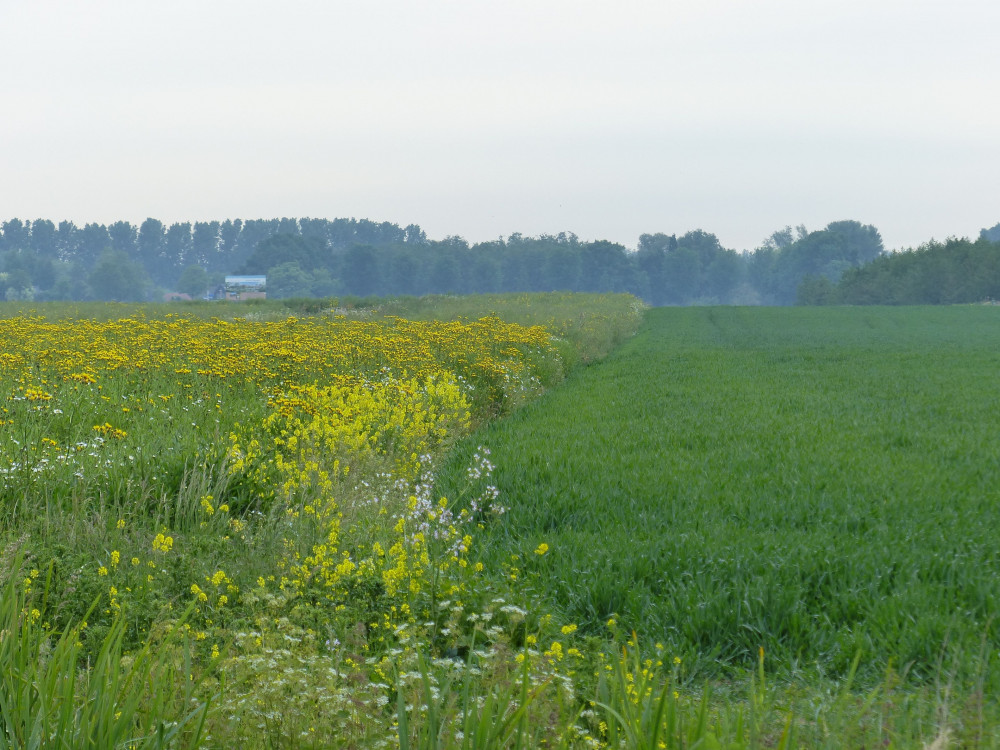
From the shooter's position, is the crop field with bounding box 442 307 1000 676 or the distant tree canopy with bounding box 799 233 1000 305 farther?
the distant tree canopy with bounding box 799 233 1000 305

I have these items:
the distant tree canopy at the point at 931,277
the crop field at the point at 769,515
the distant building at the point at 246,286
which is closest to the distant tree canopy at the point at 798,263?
the distant tree canopy at the point at 931,277

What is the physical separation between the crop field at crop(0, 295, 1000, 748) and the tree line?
119134 millimetres

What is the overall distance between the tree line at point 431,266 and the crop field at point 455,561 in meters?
119

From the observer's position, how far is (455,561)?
509 cm

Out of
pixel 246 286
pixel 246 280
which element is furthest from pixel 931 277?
pixel 246 280

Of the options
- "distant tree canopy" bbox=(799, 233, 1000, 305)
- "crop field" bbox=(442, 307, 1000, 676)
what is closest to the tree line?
"distant tree canopy" bbox=(799, 233, 1000, 305)

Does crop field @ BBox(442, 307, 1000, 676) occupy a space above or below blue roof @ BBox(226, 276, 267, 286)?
below

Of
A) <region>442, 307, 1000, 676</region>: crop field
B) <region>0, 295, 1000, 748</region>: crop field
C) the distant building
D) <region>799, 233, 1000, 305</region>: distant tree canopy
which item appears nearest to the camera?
<region>0, 295, 1000, 748</region>: crop field

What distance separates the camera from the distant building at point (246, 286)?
10788cm

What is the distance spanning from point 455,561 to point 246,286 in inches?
4649

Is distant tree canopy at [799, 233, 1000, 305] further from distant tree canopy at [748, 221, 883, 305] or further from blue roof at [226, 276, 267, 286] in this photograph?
blue roof at [226, 276, 267, 286]

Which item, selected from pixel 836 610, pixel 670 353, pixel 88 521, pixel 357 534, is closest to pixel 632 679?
pixel 836 610

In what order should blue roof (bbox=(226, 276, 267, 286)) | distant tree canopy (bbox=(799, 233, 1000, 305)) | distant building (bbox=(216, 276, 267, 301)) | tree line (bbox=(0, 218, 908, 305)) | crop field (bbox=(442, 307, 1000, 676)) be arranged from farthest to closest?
tree line (bbox=(0, 218, 908, 305))
blue roof (bbox=(226, 276, 267, 286))
distant building (bbox=(216, 276, 267, 301))
distant tree canopy (bbox=(799, 233, 1000, 305))
crop field (bbox=(442, 307, 1000, 676))

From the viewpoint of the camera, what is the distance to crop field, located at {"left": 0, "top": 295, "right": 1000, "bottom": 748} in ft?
8.92
